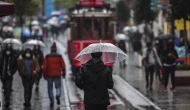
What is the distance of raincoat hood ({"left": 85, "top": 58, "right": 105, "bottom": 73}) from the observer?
→ 1154 cm

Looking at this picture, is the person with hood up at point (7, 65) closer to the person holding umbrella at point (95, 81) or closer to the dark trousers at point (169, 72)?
the dark trousers at point (169, 72)

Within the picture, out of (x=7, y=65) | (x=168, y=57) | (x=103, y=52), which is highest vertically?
(x=103, y=52)

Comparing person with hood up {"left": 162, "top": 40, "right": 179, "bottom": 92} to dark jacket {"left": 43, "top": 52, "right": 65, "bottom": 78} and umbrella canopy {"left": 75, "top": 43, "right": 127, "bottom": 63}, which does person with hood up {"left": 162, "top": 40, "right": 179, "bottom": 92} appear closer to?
dark jacket {"left": 43, "top": 52, "right": 65, "bottom": 78}

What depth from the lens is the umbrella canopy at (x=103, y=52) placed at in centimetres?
1198

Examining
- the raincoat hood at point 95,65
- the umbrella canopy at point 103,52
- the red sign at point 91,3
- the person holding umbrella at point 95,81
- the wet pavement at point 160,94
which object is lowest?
the wet pavement at point 160,94

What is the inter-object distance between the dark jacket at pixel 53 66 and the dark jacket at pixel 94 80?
7.43m

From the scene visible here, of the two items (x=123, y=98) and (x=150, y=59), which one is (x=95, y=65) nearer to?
(x=123, y=98)

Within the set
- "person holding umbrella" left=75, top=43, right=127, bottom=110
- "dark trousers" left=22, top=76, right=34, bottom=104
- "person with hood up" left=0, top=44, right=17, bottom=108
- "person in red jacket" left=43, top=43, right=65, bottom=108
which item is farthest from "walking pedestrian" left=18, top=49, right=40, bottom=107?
"person holding umbrella" left=75, top=43, right=127, bottom=110

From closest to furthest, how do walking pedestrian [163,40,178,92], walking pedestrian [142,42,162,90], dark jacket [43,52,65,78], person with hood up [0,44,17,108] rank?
person with hood up [0,44,17,108]
dark jacket [43,52,65,78]
walking pedestrian [163,40,178,92]
walking pedestrian [142,42,162,90]

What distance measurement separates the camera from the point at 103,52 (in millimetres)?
12469

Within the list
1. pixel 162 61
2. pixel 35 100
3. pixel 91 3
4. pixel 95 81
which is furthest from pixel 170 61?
pixel 95 81

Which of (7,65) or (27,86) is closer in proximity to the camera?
(7,65)

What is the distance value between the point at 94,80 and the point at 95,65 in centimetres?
25

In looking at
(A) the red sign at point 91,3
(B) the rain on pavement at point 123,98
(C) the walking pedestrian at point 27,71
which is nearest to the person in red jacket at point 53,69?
(C) the walking pedestrian at point 27,71
